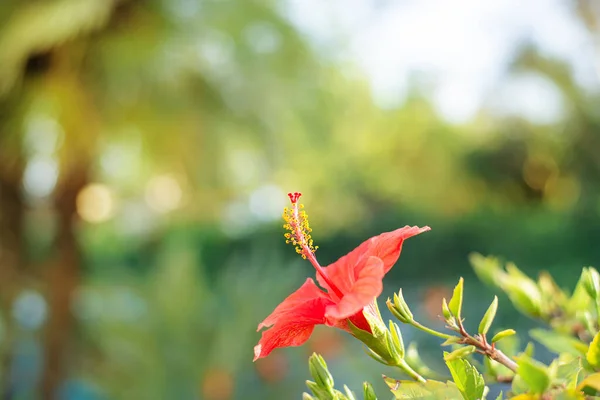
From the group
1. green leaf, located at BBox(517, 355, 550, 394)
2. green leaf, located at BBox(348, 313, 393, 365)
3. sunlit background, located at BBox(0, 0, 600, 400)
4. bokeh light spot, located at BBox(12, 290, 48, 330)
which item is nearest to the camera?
green leaf, located at BBox(517, 355, 550, 394)

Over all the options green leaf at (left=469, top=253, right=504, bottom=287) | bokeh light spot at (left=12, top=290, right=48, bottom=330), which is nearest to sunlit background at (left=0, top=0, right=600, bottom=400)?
bokeh light spot at (left=12, top=290, right=48, bottom=330)

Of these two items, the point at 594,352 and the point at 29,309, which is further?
the point at 29,309

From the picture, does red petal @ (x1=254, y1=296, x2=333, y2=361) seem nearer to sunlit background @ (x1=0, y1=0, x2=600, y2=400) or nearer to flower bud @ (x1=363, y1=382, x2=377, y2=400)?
flower bud @ (x1=363, y1=382, x2=377, y2=400)

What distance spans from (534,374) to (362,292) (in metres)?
0.10

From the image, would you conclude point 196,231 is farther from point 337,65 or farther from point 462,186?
point 462,186

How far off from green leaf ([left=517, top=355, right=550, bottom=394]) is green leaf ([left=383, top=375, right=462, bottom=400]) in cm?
8

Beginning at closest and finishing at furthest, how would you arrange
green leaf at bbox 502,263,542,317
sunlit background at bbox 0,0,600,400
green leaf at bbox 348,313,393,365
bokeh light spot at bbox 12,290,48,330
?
green leaf at bbox 348,313,393,365 < green leaf at bbox 502,263,542,317 < sunlit background at bbox 0,0,600,400 < bokeh light spot at bbox 12,290,48,330

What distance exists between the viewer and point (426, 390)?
1.19 feet

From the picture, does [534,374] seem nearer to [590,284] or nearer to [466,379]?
[466,379]

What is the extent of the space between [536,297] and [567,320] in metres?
0.05

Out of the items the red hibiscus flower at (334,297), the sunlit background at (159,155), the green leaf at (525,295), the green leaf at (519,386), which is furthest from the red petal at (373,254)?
the sunlit background at (159,155)

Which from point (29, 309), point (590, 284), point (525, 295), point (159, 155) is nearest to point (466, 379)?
point (590, 284)

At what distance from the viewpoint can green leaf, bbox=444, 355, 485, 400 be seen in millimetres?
361

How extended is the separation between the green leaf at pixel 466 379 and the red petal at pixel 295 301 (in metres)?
0.10
